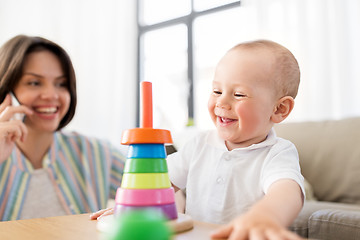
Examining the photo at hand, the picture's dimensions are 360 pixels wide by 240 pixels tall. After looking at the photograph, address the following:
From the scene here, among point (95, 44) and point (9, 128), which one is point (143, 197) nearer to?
point (9, 128)

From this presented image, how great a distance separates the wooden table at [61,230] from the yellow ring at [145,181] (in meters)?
0.07

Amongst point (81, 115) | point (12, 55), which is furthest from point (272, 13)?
point (81, 115)

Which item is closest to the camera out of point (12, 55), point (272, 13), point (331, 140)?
point (12, 55)

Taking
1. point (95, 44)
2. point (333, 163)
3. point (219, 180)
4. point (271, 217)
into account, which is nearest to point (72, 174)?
point (219, 180)

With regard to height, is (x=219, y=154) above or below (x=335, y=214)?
above

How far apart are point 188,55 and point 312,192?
2102mm

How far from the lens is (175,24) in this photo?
3445 mm

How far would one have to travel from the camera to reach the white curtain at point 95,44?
372 cm

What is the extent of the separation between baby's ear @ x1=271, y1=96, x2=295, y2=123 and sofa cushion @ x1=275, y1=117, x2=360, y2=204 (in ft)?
1.74

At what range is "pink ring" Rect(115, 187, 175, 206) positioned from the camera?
46 centimetres

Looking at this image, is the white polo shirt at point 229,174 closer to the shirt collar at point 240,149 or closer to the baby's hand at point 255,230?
the shirt collar at point 240,149

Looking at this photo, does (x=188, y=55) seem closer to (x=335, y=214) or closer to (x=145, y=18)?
(x=145, y=18)

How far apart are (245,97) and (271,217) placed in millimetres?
281

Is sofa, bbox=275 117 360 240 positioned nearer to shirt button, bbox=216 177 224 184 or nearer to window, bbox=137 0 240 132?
shirt button, bbox=216 177 224 184
